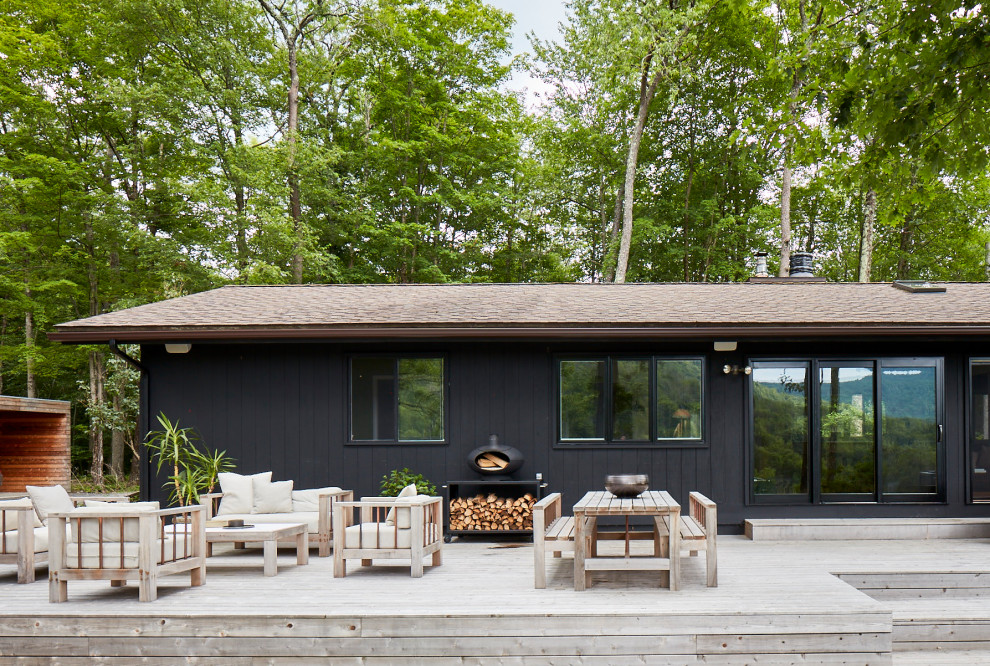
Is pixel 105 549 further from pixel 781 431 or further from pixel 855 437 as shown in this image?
pixel 855 437

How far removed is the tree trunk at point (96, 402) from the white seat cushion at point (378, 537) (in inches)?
428

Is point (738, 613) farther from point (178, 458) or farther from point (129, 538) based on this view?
point (178, 458)

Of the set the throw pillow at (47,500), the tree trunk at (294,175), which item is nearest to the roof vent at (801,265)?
the tree trunk at (294,175)

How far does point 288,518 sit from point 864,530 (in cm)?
538

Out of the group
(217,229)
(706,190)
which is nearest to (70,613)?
(217,229)

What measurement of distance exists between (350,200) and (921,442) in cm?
1231

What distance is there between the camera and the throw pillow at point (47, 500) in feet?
19.4

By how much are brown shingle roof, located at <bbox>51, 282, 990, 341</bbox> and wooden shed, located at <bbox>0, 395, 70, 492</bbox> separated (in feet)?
17.1

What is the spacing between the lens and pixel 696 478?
8086 mm

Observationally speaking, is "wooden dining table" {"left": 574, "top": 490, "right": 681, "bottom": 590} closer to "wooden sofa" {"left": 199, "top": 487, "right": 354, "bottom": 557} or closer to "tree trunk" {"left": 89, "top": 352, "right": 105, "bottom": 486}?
"wooden sofa" {"left": 199, "top": 487, "right": 354, "bottom": 557}

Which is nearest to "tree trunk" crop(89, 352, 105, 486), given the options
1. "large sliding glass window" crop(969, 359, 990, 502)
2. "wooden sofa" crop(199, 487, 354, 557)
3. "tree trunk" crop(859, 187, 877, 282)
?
"wooden sofa" crop(199, 487, 354, 557)

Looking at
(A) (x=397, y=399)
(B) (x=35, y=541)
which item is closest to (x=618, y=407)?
(A) (x=397, y=399)

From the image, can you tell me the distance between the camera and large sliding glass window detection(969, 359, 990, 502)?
318 inches

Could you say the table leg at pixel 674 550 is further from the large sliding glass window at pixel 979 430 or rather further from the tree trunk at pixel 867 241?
the tree trunk at pixel 867 241
